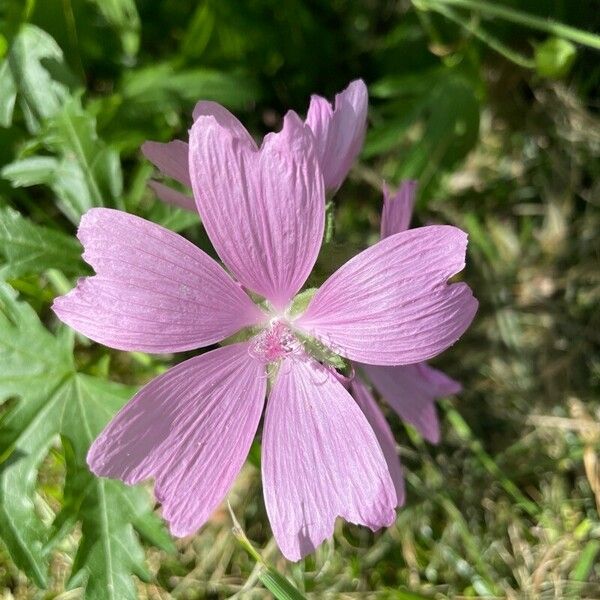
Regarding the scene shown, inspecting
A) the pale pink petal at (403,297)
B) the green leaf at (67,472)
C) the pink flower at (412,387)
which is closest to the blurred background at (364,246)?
the green leaf at (67,472)

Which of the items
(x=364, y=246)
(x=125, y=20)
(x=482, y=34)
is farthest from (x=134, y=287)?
(x=482, y=34)

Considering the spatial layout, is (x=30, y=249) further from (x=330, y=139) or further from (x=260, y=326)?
(x=330, y=139)

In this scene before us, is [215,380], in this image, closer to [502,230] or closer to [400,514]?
[400,514]

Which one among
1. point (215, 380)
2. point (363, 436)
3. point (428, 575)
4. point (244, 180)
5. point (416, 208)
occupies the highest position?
point (244, 180)

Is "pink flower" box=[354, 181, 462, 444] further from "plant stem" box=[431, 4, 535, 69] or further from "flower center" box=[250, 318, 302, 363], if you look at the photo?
"plant stem" box=[431, 4, 535, 69]

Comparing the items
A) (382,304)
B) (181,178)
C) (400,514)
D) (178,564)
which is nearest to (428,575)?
(400,514)

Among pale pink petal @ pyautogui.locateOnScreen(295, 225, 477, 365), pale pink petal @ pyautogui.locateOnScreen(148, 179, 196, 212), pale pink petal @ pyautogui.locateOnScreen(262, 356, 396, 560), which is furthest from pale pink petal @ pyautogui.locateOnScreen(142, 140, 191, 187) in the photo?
pale pink petal @ pyautogui.locateOnScreen(262, 356, 396, 560)

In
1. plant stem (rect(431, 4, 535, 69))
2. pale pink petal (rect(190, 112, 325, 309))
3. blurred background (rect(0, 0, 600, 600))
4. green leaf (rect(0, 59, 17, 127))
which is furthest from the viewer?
plant stem (rect(431, 4, 535, 69))
